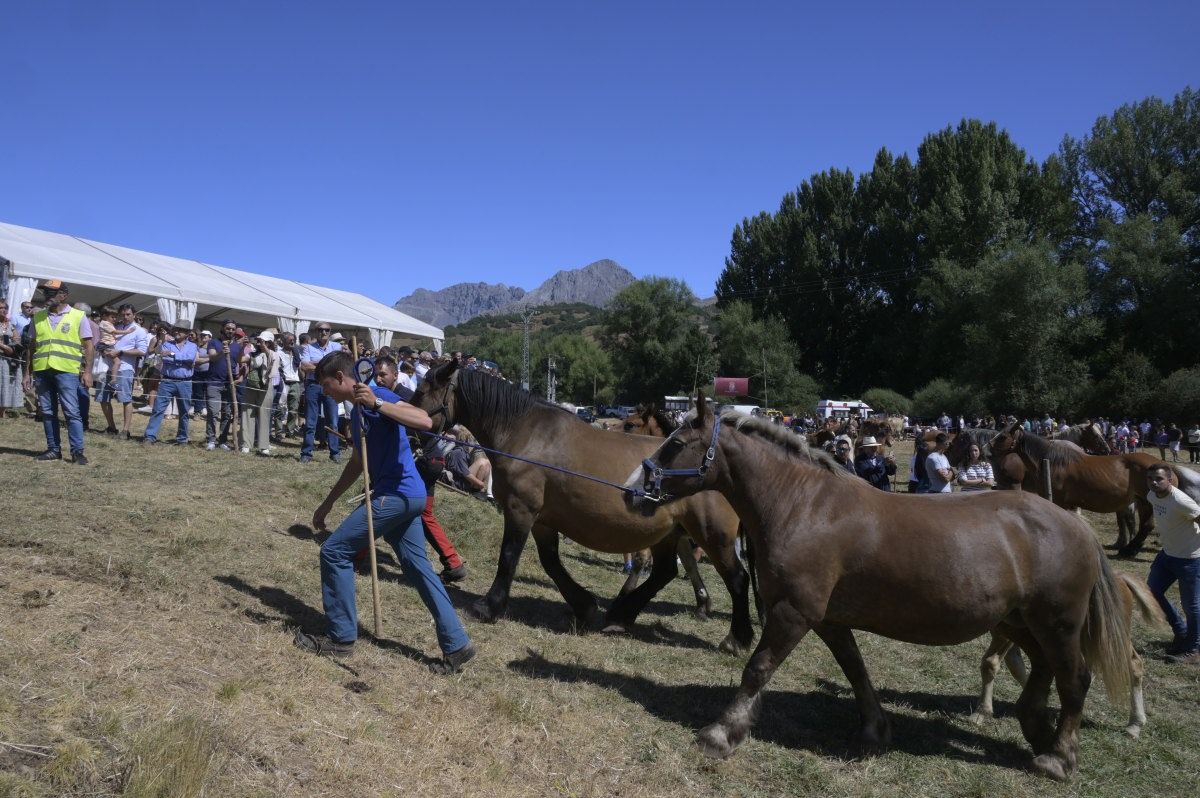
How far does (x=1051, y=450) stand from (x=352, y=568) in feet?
39.6

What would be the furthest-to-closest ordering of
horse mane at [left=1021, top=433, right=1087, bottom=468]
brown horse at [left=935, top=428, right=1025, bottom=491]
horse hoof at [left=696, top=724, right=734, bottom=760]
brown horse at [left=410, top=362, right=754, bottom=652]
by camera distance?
horse mane at [left=1021, top=433, right=1087, bottom=468] → brown horse at [left=935, top=428, right=1025, bottom=491] → brown horse at [left=410, top=362, right=754, bottom=652] → horse hoof at [left=696, top=724, right=734, bottom=760]

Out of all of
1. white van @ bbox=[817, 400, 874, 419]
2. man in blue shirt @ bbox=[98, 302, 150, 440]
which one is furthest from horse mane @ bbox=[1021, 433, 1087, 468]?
white van @ bbox=[817, 400, 874, 419]

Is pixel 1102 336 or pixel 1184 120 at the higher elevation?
pixel 1184 120

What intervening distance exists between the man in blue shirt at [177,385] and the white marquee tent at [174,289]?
21.1 ft

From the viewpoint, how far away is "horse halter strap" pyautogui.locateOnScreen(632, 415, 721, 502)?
209 inches

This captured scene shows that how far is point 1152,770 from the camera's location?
5.30 metres

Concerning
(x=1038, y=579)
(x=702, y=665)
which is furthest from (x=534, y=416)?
(x=1038, y=579)

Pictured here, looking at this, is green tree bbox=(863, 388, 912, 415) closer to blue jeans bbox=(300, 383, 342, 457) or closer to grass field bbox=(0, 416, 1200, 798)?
blue jeans bbox=(300, 383, 342, 457)

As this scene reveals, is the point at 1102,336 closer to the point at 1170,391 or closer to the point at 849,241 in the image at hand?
the point at 1170,391

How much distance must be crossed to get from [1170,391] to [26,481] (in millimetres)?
51099

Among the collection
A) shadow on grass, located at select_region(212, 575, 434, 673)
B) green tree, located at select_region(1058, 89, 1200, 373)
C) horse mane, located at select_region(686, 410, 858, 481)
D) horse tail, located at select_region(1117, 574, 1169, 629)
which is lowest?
shadow on grass, located at select_region(212, 575, 434, 673)

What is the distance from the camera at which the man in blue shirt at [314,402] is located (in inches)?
486

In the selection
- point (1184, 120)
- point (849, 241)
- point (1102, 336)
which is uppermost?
point (1184, 120)

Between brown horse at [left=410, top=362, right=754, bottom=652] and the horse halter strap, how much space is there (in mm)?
1553
